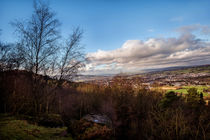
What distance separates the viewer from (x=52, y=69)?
9484mm

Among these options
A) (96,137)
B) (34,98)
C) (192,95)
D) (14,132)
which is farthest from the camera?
(192,95)

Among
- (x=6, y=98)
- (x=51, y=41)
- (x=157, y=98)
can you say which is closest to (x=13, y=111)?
(x=6, y=98)

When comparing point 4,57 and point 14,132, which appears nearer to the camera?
point 14,132

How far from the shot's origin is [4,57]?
11.1 m

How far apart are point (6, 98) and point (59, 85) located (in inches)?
144

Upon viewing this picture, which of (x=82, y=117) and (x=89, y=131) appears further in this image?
(x=82, y=117)

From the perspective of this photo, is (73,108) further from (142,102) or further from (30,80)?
(142,102)

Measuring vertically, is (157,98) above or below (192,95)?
above

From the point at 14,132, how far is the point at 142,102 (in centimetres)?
1365

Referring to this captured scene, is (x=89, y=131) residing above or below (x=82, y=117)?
above

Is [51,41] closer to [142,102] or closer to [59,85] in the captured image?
[59,85]

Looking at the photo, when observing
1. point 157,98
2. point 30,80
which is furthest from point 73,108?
point 157,98

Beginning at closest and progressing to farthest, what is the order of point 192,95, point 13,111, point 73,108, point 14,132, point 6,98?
point 14,132 < point 13,111 < point 6,98 < point 73,108 < point 192,95

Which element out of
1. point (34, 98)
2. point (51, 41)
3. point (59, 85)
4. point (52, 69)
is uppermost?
point (51, 41)
